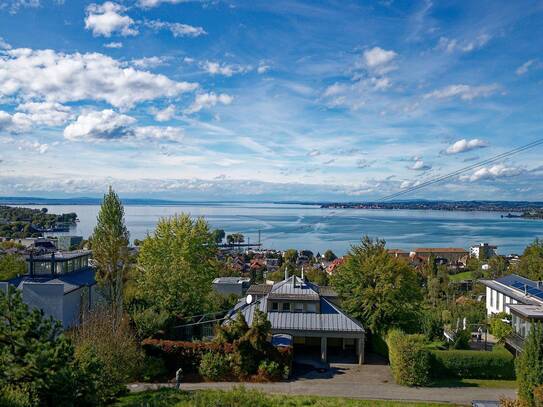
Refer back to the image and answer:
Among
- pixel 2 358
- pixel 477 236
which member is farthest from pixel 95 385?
pixel 477 236

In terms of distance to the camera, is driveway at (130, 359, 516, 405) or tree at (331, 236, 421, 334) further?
tree at (331, 236, 421, 334)

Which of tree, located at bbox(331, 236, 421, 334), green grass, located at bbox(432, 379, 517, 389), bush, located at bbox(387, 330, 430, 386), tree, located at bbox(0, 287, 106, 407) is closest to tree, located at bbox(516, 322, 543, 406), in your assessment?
green grass, located at bbox(432, 379, 517, 389)

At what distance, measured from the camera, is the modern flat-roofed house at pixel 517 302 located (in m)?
20.4

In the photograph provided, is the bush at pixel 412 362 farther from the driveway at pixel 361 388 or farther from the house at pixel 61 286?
the house at pixel 61 286

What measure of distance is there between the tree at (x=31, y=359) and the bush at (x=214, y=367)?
9047mm

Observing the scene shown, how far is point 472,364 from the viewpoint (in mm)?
19438

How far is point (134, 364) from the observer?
57.8ft

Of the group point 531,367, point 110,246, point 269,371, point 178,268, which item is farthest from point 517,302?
point 110,246

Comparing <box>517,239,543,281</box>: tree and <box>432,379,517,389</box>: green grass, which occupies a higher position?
<box>517,239,543,281</box>: tree

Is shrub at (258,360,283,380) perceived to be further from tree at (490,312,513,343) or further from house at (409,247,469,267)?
house at (409,247,469,267)

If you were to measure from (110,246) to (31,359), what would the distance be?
1814cm

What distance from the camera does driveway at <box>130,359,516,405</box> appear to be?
680 inches

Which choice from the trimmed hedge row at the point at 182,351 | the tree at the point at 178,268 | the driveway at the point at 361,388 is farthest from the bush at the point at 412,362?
the tree at the point at 178,268

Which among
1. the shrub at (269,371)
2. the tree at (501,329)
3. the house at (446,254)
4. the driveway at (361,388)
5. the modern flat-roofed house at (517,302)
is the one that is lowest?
the house at (446,254)
